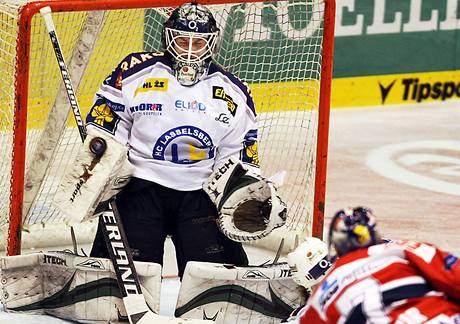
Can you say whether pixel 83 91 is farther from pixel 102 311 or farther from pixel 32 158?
pixel 102 311

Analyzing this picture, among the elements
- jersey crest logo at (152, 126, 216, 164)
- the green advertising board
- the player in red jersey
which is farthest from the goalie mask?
the green advertising board

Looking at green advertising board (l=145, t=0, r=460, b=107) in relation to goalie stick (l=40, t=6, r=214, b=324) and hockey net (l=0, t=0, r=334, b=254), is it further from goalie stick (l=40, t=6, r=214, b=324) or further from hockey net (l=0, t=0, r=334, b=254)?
goalie stick (l=40, t=6, r=214, b=324)

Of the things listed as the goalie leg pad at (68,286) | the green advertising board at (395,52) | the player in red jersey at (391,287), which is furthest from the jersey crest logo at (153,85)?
the green advertising board at (395,52)

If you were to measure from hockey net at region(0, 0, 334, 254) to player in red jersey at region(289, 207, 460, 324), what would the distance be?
6.38 ft

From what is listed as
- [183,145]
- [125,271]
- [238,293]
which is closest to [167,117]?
[183,145]

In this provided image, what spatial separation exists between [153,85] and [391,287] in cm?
170

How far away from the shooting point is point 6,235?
5723mm

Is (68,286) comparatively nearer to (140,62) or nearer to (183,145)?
(183,145)

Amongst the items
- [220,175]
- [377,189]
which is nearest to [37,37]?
[220,175]

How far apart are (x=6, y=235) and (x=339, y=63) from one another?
4073 mm

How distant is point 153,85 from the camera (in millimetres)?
4918

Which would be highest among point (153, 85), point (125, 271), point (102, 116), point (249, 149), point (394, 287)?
point (153, 85)

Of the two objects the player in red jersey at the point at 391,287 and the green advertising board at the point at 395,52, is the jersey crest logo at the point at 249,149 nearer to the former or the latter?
the player in red jersey at the point at 391,287

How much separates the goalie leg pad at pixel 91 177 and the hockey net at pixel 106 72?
0.46 meters
